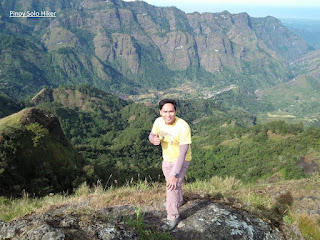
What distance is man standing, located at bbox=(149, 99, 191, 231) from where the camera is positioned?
5047 millimetres

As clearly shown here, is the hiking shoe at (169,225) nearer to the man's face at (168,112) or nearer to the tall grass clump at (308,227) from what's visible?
the man's face at (168,112)

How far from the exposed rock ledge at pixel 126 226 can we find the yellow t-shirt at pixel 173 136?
4.96ft

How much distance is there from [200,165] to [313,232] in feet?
294

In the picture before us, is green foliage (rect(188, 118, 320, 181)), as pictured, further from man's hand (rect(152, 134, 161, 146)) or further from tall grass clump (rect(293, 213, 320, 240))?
man's hand (rect(152, 134, 161, 146))

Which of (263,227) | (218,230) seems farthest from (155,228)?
(263,227)

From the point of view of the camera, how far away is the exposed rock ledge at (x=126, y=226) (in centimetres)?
349

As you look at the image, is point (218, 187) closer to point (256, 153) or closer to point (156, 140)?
point (156, 140)

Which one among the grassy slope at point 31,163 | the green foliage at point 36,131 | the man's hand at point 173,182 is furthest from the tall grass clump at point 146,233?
the green foliage at point 36,131

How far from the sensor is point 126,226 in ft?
13.6

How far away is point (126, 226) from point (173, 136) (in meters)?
2.26

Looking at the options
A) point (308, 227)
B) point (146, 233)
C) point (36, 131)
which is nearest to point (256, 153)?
point (36, 131)

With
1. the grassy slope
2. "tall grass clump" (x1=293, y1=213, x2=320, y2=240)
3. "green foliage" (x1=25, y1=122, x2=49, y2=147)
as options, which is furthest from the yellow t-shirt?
"green foliage" (x1=25, y1=122, x2=49, y2=147)

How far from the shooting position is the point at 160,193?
22.2ft

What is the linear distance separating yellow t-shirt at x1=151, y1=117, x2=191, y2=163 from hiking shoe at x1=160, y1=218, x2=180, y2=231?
1435mm
